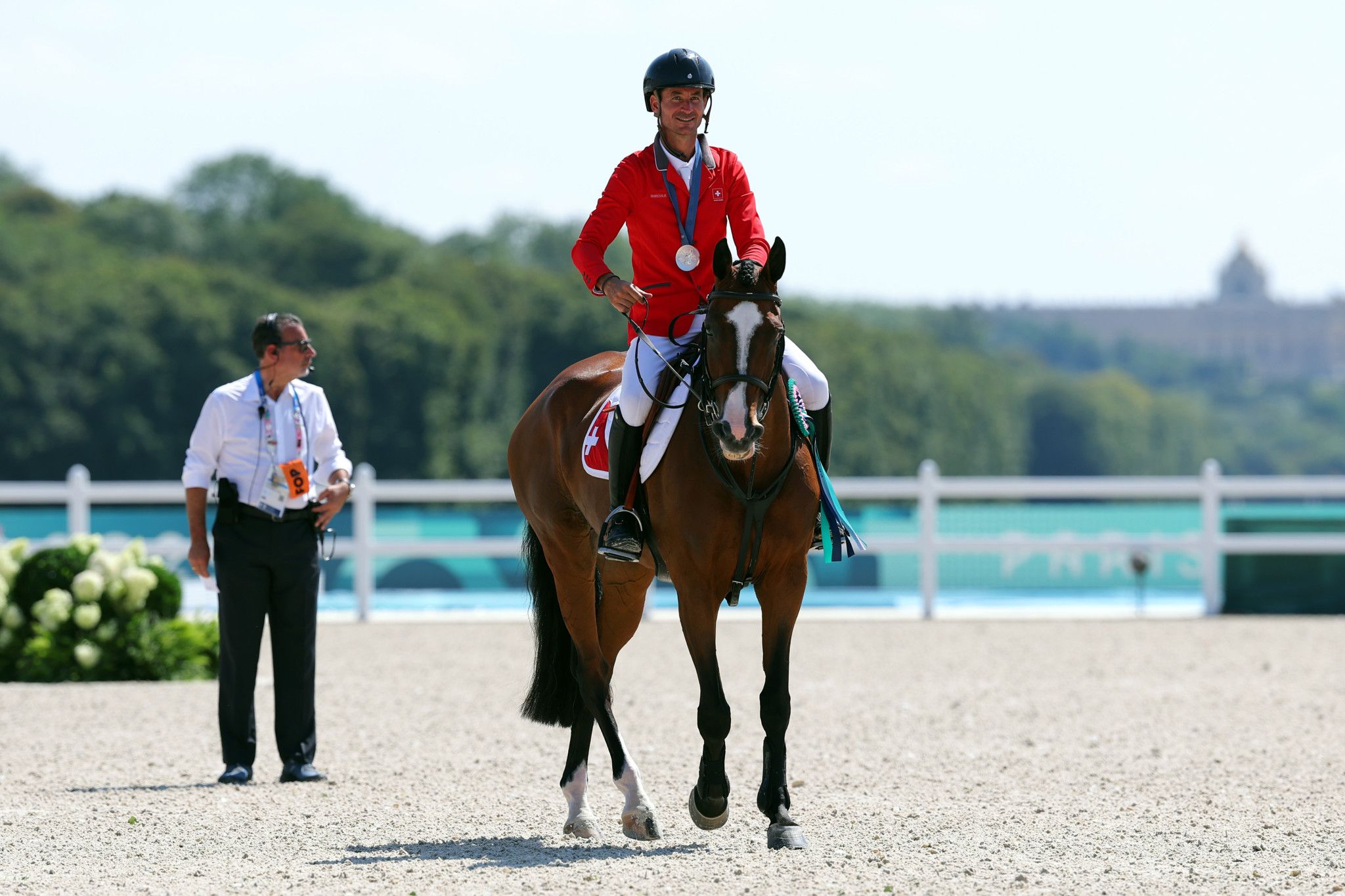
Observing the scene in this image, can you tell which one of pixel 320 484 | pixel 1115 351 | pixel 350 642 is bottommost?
pixel 350 642

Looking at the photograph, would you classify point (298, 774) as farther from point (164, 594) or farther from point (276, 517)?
point (164, 594)

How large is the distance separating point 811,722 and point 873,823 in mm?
3352

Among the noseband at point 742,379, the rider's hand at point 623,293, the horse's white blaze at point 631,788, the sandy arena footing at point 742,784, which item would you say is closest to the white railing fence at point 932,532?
the sandy arena footing at point 742,784

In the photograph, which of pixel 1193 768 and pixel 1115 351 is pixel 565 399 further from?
pixel 1115 351

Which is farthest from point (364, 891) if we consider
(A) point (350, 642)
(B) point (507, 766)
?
(A) point (350, 642)

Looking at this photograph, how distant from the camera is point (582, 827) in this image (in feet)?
20.4

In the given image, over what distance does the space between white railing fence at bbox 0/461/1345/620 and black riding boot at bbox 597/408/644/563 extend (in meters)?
10.6

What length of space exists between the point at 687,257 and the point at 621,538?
3.33ft

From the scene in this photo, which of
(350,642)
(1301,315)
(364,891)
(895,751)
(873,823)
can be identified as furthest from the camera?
(1301,315)

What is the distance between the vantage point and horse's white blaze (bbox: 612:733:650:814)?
20.1 feet

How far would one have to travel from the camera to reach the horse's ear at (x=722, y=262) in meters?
5.61

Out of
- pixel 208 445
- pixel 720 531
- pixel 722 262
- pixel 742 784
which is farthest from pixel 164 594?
pixel 722 262

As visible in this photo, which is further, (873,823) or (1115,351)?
(1115,351)

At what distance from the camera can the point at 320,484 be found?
7859 mm
